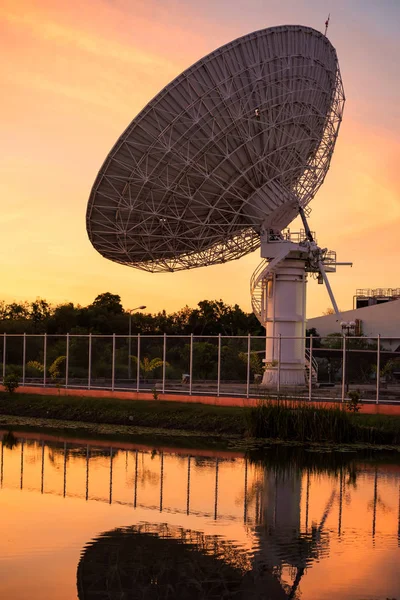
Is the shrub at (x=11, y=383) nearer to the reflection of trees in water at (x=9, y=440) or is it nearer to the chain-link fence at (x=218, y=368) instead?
the chain-link fence at (x=218, y=368)

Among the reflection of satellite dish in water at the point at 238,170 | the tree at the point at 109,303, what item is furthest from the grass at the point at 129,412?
the tree at the point at 109,303

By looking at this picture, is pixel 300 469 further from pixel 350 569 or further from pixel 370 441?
pixel 350 569

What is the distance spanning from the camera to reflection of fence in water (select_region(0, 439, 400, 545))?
16859 mm

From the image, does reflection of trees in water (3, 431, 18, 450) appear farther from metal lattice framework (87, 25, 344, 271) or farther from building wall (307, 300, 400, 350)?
building wall (307, 300, 400, 350)

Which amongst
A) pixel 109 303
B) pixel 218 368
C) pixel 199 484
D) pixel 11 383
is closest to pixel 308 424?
pixel 218 368

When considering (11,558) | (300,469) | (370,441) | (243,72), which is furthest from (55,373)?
(11,558)

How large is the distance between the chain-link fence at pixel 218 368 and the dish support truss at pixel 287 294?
10 cm

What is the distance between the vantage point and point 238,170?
3969 cm

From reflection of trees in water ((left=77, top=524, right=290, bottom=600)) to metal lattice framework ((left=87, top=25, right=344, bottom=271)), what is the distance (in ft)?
78.0

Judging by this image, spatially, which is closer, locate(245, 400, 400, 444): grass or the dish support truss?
locate(245, 400, 400, 444): grass

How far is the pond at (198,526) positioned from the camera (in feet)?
38.1

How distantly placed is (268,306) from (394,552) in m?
29.9

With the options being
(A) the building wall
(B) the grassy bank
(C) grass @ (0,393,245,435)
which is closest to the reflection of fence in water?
(B) the grassy bank

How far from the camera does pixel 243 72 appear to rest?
1420 inches
